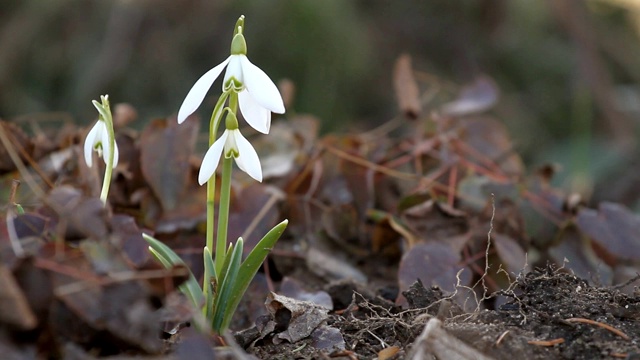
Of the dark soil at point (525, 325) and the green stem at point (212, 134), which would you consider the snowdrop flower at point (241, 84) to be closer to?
the green stem at point (212, 134)

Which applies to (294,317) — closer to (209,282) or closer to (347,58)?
(209,282)

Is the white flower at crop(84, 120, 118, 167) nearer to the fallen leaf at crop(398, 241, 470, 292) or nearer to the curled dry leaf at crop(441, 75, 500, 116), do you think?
the fallen leaf at crop(398, 241, 470, 292)

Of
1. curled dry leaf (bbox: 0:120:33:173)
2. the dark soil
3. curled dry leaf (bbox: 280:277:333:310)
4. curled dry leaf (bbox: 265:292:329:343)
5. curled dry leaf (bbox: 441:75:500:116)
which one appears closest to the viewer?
the dark soil

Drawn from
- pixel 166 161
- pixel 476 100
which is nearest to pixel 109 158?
pixel 166 161

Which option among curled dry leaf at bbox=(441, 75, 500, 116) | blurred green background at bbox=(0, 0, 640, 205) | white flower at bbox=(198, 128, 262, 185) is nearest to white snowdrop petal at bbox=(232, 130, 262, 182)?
white flower at bbox=(198, 128, 262, 185)

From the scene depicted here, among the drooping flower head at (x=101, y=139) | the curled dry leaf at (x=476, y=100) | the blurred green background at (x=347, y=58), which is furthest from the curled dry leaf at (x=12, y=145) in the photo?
the blurred green background at (x=347, y=58)

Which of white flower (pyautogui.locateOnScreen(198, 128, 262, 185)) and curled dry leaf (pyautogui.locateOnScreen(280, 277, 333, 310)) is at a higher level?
white flower (pyautogui.locateOnScreen(198, 128, 262, 185))

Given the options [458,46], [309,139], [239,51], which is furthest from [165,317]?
[458,46]
